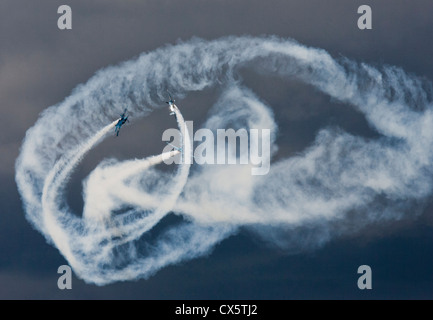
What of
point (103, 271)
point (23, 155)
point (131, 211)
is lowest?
point (103, 271)

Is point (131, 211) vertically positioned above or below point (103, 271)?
above

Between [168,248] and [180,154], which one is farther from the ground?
[180,154]

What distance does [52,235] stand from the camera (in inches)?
3371
